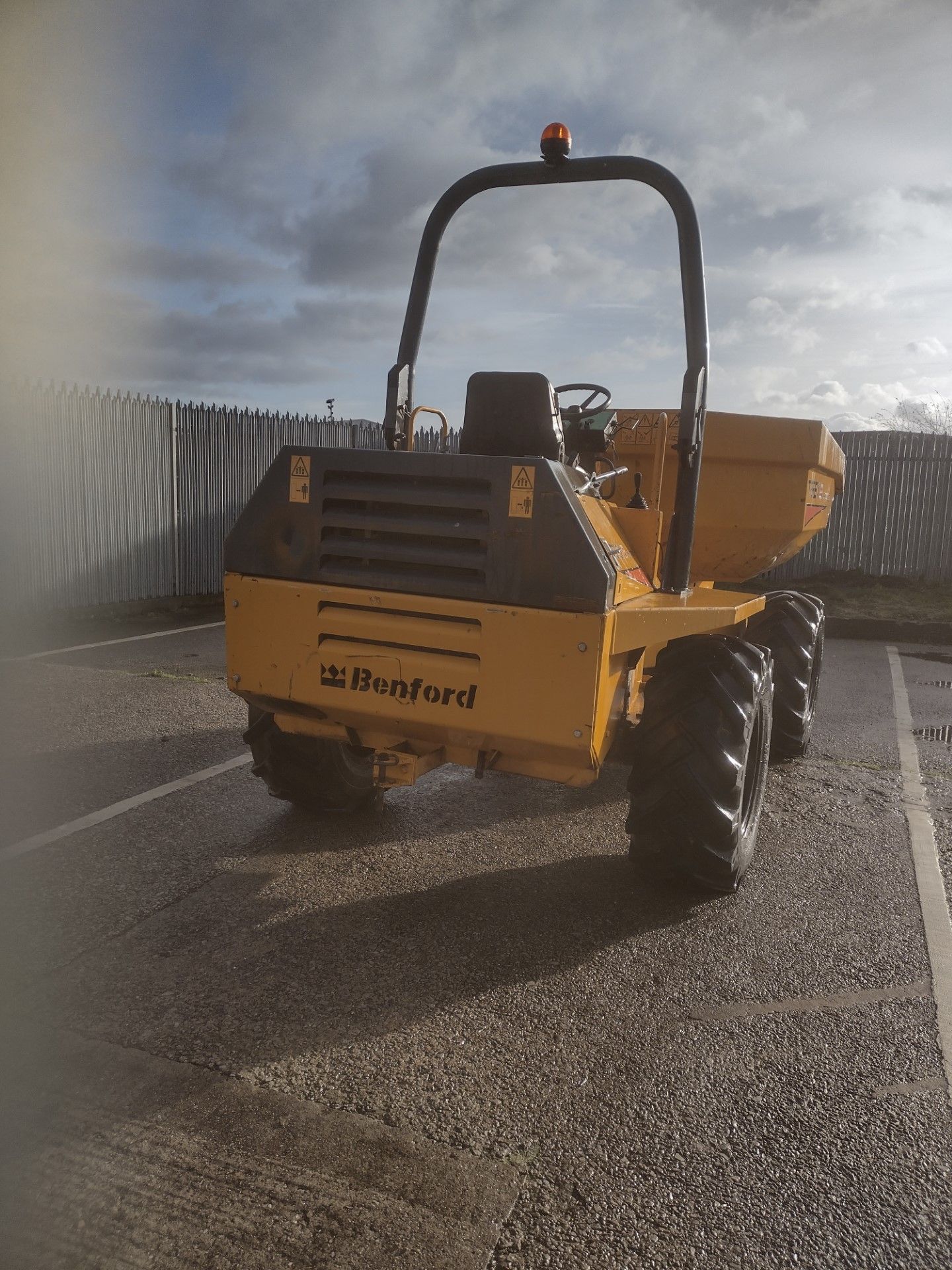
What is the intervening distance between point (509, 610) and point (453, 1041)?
1217 millimetres

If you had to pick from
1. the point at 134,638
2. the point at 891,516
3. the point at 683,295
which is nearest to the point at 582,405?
the point at 683,295

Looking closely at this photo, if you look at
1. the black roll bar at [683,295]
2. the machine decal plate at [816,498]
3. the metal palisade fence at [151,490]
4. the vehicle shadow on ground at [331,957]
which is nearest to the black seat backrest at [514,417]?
the black roll bar at [683,295]

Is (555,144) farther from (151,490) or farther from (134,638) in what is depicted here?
(151,490)

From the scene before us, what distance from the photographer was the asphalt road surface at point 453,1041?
1905 mm

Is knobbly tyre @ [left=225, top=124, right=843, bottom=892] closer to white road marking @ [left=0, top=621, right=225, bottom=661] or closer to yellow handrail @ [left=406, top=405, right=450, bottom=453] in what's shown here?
yellow handrail @ [left=406, top=405, right=450, bottom=453]

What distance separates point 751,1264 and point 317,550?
7.40 feet

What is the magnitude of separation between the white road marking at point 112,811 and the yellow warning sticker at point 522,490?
2.30 m

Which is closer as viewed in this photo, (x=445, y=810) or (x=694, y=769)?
(x=694, y=769)

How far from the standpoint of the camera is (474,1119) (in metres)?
2.24

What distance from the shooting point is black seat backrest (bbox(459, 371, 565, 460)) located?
3.27 meters

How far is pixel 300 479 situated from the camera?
10.5ft

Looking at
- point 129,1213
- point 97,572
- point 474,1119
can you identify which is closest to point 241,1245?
point 129,1213

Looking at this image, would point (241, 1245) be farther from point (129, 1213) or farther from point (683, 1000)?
point (683, 1000)

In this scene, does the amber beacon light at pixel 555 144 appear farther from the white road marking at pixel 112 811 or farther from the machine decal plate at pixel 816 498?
the white road marking at pixel 112 811
